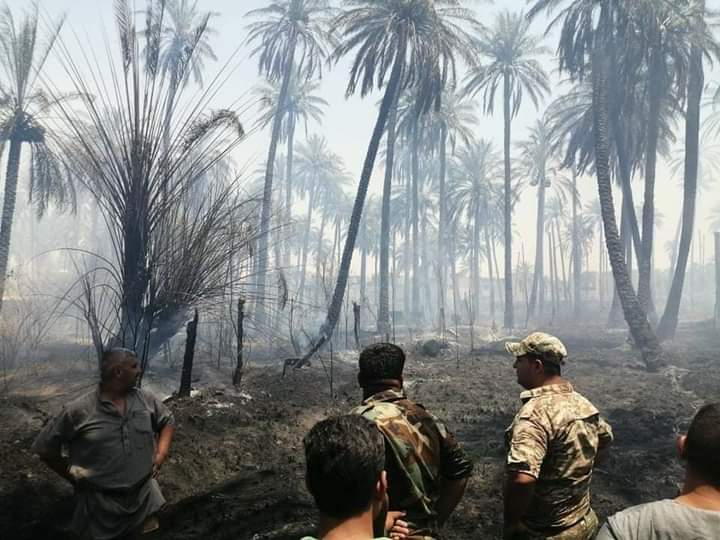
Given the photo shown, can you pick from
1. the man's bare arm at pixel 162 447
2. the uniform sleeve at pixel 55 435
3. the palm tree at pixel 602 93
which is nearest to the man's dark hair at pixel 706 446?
the man's bare arm at pixel 162 447

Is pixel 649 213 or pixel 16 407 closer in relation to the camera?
pixel 16 407

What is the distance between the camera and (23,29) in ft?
57.3

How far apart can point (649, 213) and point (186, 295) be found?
2289 cm

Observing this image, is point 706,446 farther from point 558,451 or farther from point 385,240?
point 385,240

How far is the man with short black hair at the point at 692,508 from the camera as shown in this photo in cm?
148

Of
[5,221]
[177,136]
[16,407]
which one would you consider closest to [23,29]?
→ [5,221]

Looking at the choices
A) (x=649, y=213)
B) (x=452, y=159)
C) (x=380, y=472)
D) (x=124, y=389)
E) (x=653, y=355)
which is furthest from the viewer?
(x=452, y=159)

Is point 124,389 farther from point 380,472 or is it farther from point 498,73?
point 498,73

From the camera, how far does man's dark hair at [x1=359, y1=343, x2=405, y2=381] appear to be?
2270mm

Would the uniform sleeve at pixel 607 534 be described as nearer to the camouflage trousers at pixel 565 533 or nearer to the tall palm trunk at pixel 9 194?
the camouflage trousers at pixel 565 533

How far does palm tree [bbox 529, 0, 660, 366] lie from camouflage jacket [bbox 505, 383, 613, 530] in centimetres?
1519

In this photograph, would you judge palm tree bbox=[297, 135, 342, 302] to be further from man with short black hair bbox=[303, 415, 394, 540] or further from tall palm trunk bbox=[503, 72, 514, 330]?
man with short black hair bbox=[303, 415, 394, 540]

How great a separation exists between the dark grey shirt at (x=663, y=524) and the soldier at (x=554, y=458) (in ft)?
2.27

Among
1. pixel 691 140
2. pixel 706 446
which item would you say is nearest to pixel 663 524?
pixel 706 446
